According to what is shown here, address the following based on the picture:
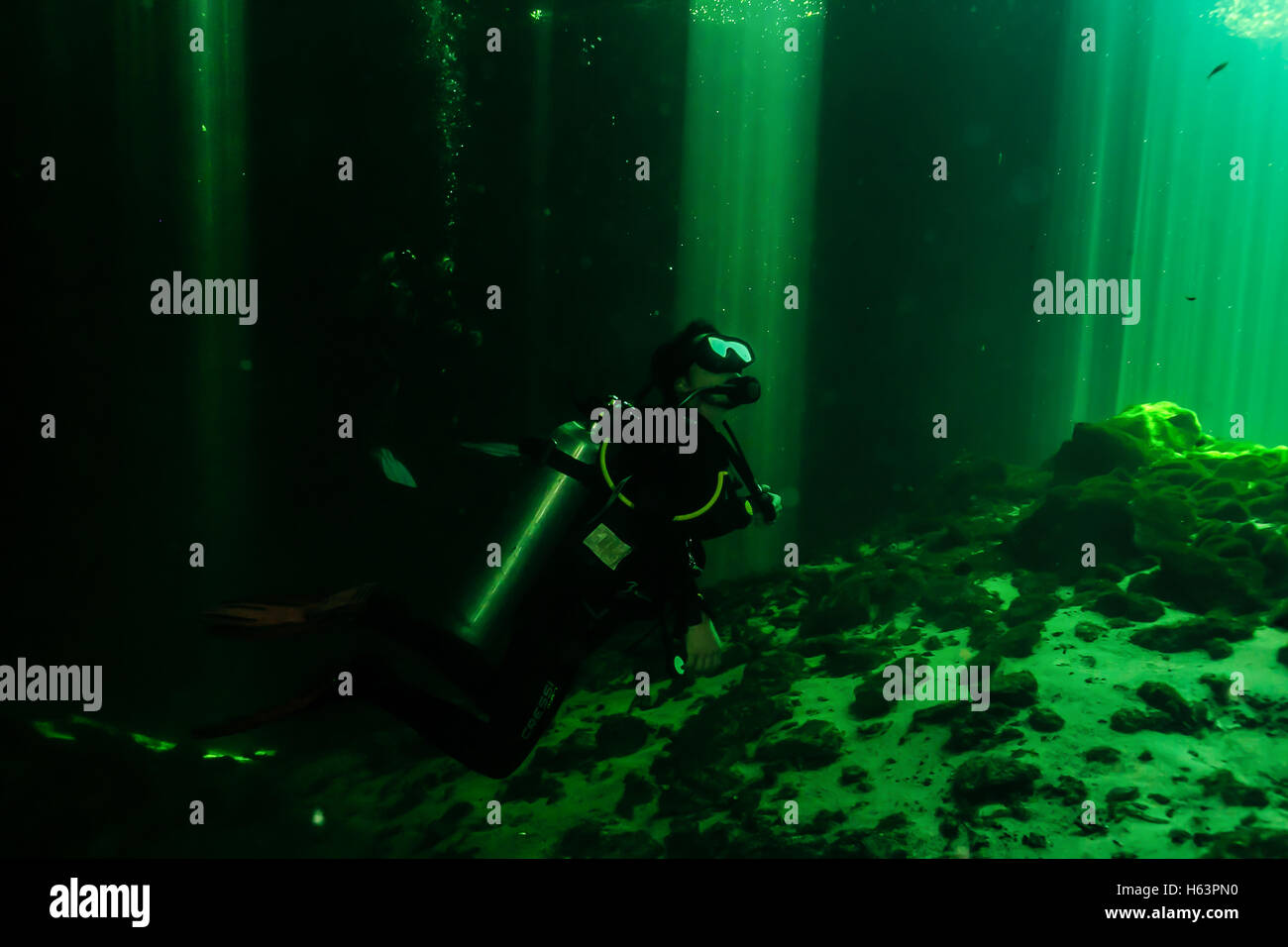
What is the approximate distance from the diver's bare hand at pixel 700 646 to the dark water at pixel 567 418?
3.68 feet

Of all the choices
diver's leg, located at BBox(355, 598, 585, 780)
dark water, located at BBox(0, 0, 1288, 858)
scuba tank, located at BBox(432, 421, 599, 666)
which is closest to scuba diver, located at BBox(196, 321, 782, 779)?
diver's leg, located at BBox(355, 598, 585, 780)

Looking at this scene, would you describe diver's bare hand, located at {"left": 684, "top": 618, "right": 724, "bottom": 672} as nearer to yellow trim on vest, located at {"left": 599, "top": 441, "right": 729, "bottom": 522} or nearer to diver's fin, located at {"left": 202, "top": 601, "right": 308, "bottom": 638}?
yellow trim on vest, located at {"left": 599, "top": 441, "right": 729, "bottom": 522}

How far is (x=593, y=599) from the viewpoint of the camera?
9.93 feet

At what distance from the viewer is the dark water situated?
380 cm

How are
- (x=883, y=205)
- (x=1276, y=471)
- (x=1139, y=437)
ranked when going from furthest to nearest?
(x=883, y=205) → (x=1139, y=437) → (x=1276, y=471)

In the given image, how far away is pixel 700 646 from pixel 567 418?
5.44ft

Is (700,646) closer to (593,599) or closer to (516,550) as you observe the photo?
(593,599)

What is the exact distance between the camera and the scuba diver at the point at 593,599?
2830 millimetres

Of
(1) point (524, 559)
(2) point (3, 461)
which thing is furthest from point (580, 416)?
(2) point (3, 461)

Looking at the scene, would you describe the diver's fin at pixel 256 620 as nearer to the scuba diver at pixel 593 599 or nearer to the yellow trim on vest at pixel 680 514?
the scuba diver at pixel 593 599

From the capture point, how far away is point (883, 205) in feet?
37.5

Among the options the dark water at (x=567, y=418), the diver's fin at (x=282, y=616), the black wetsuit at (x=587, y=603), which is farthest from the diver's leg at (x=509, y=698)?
the dark water at (x=567, y=418)
